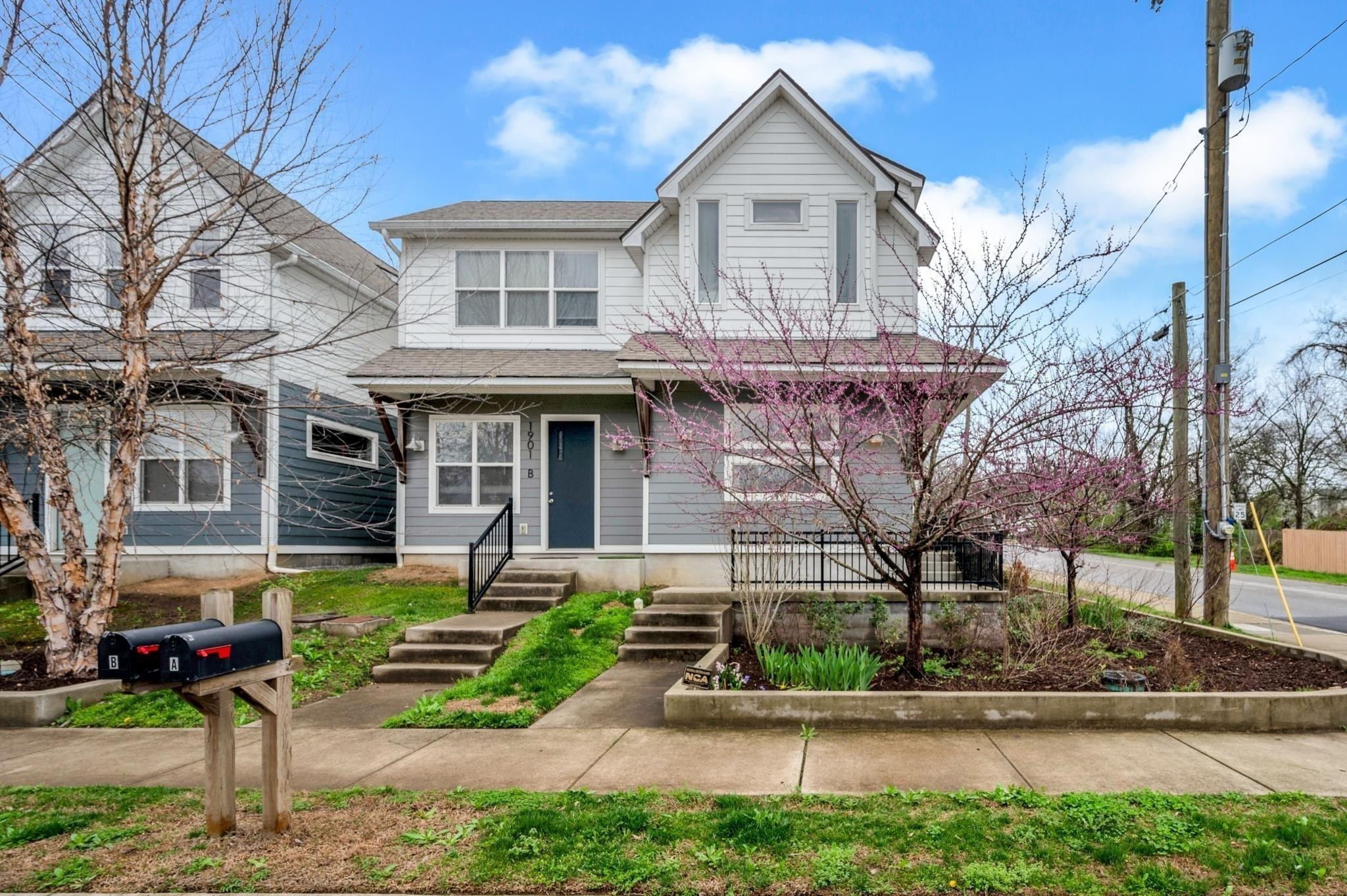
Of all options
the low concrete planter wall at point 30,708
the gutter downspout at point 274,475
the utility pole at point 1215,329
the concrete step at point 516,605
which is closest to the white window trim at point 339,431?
the gutter downspout at point 274,475

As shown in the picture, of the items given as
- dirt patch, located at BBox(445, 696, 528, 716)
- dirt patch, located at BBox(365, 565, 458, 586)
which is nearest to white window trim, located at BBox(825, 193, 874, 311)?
dirt patch, located at BBox(365, 565, 458, 586)

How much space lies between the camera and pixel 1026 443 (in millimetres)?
6664

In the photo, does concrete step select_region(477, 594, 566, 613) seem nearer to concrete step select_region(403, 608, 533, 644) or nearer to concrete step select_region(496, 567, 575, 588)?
concrete step select_region(496, 567, 575, 588)

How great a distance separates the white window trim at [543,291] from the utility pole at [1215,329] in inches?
357

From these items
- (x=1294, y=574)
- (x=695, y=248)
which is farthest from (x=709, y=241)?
(x=1294, y=574)

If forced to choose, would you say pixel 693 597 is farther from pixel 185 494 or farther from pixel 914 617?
pixel 185 494

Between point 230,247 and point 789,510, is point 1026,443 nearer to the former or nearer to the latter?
point 789,510

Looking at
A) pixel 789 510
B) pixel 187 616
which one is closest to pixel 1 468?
pixel 187 616

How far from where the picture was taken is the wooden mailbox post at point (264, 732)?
4109 mm

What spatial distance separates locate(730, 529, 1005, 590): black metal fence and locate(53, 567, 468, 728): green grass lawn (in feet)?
14.2

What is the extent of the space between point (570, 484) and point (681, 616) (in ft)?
14.9

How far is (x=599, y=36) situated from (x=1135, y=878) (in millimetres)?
13543

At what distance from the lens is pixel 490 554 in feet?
38.9

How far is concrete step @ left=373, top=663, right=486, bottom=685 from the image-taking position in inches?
331
